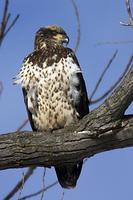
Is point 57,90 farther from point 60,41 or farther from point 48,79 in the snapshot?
point 60,41

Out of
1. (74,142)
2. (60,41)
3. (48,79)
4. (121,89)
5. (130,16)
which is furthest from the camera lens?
(60,41)

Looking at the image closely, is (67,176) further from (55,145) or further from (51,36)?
(51,36)

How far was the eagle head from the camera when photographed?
5.68 meters

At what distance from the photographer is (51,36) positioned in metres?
5.79

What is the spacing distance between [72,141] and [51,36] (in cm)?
176

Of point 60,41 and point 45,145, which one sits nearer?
point 45,145

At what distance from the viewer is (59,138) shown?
4328mm

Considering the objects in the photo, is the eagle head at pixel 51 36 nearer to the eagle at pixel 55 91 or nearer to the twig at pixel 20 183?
the eagle at pixel 55 91

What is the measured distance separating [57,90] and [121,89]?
3.98 ft

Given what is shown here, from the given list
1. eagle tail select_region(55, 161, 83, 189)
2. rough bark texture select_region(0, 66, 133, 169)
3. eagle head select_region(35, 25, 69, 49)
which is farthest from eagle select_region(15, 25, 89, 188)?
rough bark texture select_region(0, 66, 133, 169)

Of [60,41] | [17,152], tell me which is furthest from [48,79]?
[17,152]

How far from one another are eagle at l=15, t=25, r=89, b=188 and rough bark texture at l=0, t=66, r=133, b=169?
2.45ft

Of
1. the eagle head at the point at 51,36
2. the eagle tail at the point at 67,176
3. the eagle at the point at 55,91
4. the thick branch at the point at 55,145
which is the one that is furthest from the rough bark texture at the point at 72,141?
the eagle head at the point at 51,36

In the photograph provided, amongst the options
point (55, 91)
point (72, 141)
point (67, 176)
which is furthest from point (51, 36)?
point (72, 141)
